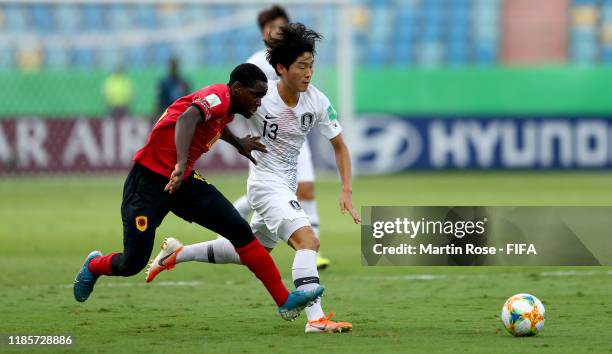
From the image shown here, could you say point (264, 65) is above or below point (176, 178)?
above

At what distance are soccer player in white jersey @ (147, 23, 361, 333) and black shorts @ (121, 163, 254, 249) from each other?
0.33 meters

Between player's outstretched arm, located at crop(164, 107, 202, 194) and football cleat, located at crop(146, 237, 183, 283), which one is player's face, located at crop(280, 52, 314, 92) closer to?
player's outstretched arm, located at crop(164, 107, 202, 194)

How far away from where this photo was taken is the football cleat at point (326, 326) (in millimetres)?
7016

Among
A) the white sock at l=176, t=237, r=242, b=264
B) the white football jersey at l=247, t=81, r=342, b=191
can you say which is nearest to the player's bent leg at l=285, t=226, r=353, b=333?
the white football jersey at l=247, t=81, r=342, b=191

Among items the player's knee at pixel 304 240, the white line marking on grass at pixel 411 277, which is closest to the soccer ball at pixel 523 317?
the player's knee at pixel 304 240

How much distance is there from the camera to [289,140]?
25.2ft

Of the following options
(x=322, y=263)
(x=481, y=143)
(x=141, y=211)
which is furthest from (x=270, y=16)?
(x=481, y=143)

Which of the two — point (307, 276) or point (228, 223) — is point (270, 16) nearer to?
point (228, 223)

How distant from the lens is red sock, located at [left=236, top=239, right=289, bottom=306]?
7.12 m

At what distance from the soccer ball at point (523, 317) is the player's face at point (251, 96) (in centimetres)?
191

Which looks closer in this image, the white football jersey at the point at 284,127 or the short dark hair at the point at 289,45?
the short dark hair at the point at 289,45

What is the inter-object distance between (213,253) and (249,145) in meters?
0.96

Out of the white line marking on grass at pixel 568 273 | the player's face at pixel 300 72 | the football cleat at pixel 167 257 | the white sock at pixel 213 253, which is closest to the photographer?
the player's face at pixel 300 72

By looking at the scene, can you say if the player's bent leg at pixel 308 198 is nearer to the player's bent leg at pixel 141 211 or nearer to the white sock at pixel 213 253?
the white sock at pixel 213 253
